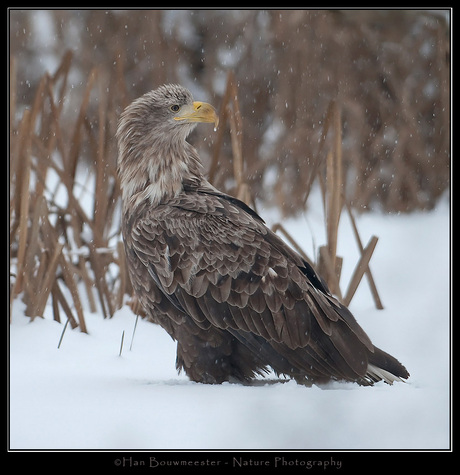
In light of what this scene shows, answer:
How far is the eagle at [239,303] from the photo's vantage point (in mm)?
3283

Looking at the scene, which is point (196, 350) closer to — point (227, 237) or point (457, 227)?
point (227, 237)

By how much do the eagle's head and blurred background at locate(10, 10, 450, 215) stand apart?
11.5 ft

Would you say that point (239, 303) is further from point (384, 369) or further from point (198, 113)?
point (198, 113)

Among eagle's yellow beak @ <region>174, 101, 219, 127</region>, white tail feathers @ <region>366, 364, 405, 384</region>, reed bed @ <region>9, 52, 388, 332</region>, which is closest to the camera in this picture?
white tail feathers @ <region>366, 364, 405, 384</region>

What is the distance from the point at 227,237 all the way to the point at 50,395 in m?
1.07

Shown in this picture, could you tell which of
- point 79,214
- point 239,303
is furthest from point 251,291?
point 79,214

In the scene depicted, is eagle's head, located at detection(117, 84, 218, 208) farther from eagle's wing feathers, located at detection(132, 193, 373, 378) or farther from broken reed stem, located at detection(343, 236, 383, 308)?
broken reed stem, located at detection(343, 236, 383, 308)

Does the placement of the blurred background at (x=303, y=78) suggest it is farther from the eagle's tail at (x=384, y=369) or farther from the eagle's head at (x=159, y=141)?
the eagle's tail at (x=384, y=369)

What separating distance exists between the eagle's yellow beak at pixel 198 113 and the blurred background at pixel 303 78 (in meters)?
3.57

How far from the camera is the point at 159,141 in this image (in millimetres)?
3902

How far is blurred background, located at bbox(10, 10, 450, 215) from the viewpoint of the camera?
7.85 m

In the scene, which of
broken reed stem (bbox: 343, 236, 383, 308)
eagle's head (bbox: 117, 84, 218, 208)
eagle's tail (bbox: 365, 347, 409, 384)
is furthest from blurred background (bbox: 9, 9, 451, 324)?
eagle's tail (bbox: 365, 347, 409, 384)

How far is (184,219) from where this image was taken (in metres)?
3.45
